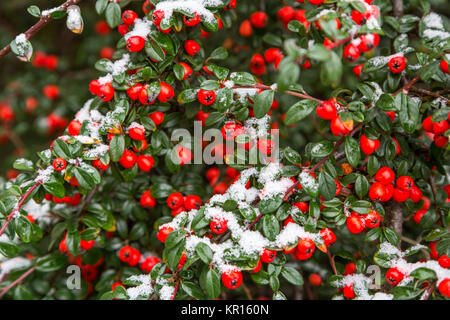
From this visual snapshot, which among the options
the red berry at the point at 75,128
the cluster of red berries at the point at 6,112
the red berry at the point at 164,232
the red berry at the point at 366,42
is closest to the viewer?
the red berry at the point at 366,42

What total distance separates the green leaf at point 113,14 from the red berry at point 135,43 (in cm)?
12

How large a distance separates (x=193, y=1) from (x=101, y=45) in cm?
173

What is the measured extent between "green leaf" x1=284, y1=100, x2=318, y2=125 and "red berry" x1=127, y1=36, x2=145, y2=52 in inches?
23.0

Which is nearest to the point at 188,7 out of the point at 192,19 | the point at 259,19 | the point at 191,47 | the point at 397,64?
the point at 192,19

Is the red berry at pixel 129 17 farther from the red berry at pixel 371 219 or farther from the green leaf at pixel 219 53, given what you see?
the red berry at pixel 371 219

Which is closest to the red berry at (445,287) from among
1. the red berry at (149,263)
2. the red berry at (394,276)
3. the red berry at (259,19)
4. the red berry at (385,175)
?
the red berry at (394,276)

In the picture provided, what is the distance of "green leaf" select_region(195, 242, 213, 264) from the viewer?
1239 millimetres

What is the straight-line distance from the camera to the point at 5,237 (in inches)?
57.4

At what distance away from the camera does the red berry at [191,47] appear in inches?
A: 59.4

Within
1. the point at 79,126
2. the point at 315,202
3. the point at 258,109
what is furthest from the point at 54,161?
the point at 315,202

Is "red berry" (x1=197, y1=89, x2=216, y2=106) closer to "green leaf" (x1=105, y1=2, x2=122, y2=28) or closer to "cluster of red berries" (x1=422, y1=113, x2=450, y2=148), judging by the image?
"green leaf" (x1=105, y1=2, x2=122, y2=28)

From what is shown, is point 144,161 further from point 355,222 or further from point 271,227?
point 355,222

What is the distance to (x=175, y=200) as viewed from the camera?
1590 millimetres

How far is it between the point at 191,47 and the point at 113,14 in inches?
12.1
